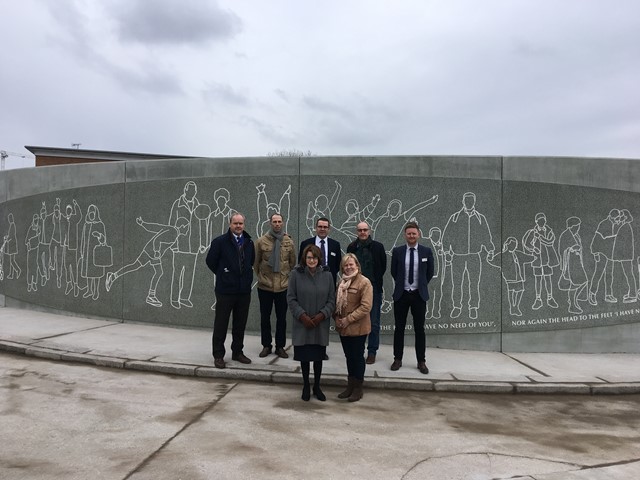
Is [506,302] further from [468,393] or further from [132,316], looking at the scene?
[132,316]

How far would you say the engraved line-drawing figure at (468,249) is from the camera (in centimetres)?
763

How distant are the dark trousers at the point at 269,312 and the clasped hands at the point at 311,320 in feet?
5.29

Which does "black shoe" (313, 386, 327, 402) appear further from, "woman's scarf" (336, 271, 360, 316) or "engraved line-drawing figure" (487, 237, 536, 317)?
"engraved line-drawing figure" (487, 237, 536, 317)

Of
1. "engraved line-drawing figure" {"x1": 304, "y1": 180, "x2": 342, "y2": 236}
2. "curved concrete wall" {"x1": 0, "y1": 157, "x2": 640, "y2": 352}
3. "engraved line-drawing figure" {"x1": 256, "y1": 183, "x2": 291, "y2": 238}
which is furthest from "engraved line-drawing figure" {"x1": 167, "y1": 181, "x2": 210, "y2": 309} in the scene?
"engraved line-drawing figure" {"x1": 304, "y1": 180, "x2": 342, "y2": 236}

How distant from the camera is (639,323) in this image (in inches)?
300

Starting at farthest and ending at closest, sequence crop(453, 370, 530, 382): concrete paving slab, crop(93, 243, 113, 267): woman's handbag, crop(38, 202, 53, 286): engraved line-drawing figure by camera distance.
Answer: crop(38, 202, 53, 286): engraved line-drawing figure → crop(93, 243, 113, 267): woman's handbag → crop(453, 370, 530, 382): concrete paving slab

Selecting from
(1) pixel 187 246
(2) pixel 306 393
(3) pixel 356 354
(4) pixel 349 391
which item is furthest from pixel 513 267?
(1) pixel 187 246

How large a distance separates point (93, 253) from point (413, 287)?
624 cm

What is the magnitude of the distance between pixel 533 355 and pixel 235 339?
177 inches

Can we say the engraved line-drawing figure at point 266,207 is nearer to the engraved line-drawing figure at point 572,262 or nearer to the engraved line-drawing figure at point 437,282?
the engraved line-drawing figure at point 437,282

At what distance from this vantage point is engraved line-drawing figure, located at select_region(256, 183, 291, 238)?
8.09 m

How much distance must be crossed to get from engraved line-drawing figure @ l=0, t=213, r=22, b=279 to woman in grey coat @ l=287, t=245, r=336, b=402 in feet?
25.5

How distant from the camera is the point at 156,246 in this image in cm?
873

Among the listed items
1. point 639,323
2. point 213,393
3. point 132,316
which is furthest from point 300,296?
point 639,323
